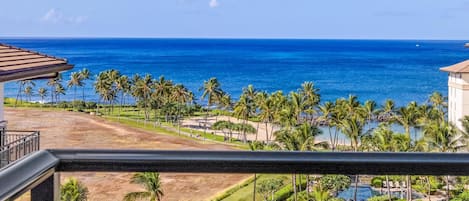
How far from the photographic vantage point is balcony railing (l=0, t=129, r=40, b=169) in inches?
175

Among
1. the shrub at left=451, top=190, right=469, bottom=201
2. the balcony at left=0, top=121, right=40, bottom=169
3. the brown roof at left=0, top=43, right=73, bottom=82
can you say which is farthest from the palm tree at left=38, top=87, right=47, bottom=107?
the shrub at left=451, top=190, right=469, bottom=201

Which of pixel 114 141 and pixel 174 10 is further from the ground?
pixel 174 10

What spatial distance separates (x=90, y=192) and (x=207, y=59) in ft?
217

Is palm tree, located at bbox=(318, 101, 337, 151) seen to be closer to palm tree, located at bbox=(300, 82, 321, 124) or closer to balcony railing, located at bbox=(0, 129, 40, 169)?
palm tree, located at bbox=(300, 82, 321, 124)

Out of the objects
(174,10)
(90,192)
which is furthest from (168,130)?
(174,10)

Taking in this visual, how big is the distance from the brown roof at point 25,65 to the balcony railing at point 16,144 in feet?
1.67

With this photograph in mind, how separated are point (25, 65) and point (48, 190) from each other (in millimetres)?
4691

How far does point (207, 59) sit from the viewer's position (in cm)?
6731

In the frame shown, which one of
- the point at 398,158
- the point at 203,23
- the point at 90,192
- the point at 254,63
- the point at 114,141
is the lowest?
the point at 114,141

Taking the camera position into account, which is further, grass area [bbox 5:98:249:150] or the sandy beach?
the sandy beach

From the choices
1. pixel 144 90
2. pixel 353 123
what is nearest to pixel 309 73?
pixel 144 90

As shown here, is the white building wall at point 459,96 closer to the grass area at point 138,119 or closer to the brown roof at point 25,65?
the grass area at point 138,119

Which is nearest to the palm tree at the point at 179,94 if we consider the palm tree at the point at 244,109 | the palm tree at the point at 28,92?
the palm tree at the point at 244,109

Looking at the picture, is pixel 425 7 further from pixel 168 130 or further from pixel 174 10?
pixel 168 130
